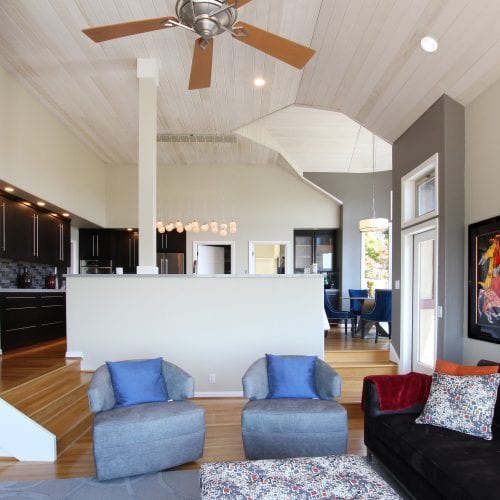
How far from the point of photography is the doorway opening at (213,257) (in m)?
9.04

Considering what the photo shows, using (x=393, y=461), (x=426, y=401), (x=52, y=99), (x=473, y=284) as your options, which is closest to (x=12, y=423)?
(x=393, y=461)

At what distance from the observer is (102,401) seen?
289 cm

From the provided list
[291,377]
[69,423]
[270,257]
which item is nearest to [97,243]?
[270,257]

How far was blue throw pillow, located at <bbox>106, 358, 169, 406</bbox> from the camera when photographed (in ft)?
10.2

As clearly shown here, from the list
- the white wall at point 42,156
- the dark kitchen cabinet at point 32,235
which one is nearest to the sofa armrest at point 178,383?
the white wall at point 42,156

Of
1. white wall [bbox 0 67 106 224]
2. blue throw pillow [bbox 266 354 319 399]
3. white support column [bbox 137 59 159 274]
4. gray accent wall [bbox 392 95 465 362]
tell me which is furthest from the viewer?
white wall [bbox 0 67 106 224]

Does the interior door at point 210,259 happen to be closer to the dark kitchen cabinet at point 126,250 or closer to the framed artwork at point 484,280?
the dark kitchen cabinet at point 126,250

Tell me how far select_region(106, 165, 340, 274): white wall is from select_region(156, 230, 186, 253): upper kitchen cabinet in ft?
0.58

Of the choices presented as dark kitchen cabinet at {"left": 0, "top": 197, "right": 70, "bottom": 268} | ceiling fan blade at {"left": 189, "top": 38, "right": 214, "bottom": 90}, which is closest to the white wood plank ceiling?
ceiling fan blade at {"left": 189, "top": 38, "right": 214, "bottom": 90}

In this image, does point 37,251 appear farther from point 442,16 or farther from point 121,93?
point 442,16

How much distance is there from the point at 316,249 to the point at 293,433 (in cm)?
655

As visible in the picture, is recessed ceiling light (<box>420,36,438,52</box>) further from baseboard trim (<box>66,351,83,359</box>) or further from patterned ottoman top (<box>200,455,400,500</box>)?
baseboard trim (<box>66,351,83,359</box>)

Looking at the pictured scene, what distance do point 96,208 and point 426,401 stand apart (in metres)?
7.24

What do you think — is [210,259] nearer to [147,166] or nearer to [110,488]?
[147,166]
